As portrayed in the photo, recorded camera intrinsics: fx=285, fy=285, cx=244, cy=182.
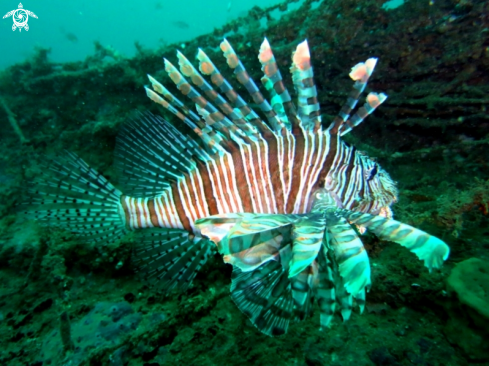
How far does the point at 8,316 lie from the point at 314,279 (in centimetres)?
265

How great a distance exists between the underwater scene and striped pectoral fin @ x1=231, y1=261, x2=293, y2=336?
0.4 inches

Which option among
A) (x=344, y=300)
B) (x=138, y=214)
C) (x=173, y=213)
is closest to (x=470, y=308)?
(x=344, y=300)

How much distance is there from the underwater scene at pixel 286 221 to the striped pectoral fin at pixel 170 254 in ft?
0.04

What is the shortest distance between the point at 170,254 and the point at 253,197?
108 cm

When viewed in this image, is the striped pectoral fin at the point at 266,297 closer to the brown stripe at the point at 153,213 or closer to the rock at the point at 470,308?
the brown stripe at the point at 153,213

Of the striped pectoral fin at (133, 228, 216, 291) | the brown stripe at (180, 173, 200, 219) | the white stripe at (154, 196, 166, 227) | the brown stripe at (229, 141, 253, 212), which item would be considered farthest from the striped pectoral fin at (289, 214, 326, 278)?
the white stripe at (154, 196, 166, 227)

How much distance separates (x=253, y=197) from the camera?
7.50 ft

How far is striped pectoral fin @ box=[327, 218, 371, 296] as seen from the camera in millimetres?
1313

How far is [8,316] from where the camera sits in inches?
98.3

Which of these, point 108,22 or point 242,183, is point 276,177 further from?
point 108,22

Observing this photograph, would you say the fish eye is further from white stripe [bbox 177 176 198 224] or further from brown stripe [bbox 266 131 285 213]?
white stripe [bbox 177 176 198 224]

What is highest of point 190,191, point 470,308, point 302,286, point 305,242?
point 190,191

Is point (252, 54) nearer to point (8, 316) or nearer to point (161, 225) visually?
point (161, 225)

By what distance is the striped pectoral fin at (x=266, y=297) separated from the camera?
2.03 meters
